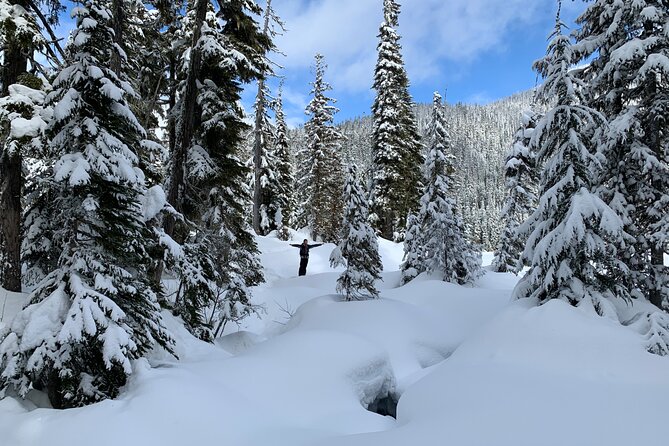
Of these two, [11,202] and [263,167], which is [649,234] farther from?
[263,167]

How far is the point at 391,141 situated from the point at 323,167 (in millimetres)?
7850

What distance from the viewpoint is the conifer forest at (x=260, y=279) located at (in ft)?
16.7

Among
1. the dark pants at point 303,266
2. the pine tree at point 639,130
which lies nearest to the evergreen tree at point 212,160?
the dark pants at point 303,266

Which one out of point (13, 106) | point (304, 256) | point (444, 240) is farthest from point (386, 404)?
point (304, 256)

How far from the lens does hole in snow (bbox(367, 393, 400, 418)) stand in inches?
320

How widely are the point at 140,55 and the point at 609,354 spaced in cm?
1486

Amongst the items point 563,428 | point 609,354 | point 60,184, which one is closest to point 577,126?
point 609,354

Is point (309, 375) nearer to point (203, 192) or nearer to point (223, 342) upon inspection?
point (223, 342)

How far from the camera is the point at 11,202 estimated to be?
8789 mm

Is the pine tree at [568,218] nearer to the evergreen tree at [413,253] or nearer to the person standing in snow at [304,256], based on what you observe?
the evergreen tree at [413,253]

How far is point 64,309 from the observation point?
18.0 feet

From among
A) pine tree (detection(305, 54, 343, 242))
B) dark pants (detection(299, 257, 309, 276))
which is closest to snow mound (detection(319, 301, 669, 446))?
dark pants (detection(299, 257, 309, 276))

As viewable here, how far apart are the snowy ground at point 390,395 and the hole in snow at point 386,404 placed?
13 cm

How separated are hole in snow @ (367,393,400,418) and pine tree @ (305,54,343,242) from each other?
26121 millimetres
